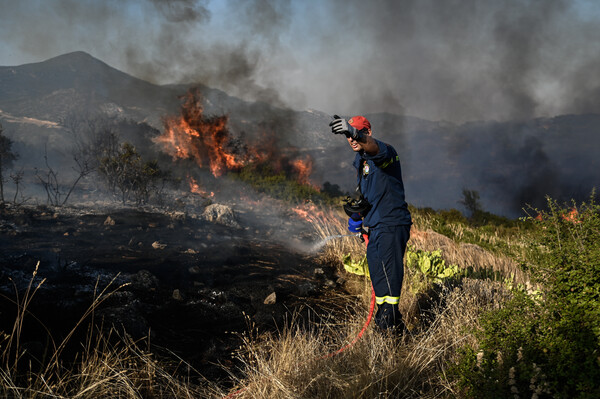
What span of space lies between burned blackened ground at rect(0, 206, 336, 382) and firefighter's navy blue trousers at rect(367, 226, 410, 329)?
1278 mm

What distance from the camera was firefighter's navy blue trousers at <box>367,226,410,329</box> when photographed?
122 inches

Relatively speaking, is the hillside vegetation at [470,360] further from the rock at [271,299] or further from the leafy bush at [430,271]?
the rock at [271,299]

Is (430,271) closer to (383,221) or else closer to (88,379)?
(383,221)

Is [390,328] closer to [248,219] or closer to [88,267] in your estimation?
[88,267]

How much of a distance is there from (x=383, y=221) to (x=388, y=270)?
20.2 inches

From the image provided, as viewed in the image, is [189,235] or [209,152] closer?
[189,235]

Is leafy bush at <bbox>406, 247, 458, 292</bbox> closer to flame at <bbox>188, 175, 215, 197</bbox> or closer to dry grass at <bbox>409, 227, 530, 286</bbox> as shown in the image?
dry grass at <bbox>409, 227, 530, 286</bbox>

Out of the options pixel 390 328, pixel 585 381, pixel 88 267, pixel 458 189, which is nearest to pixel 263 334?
pixel 390 328

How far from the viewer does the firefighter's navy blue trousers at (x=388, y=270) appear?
3096 mm

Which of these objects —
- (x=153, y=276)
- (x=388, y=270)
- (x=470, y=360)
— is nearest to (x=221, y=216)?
(x=153, y=276)

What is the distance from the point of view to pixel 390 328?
2928mm

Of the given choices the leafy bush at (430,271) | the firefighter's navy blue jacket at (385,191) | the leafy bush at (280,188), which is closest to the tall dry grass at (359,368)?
the firefighter's navy blue jacket at (385,191)

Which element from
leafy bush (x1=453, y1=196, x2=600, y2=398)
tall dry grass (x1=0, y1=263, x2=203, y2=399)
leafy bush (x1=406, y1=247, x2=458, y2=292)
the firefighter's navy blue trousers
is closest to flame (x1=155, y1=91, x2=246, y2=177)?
leafy bush (x1=406, y1=247, x2=458, y2=292)

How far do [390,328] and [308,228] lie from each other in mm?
9290
